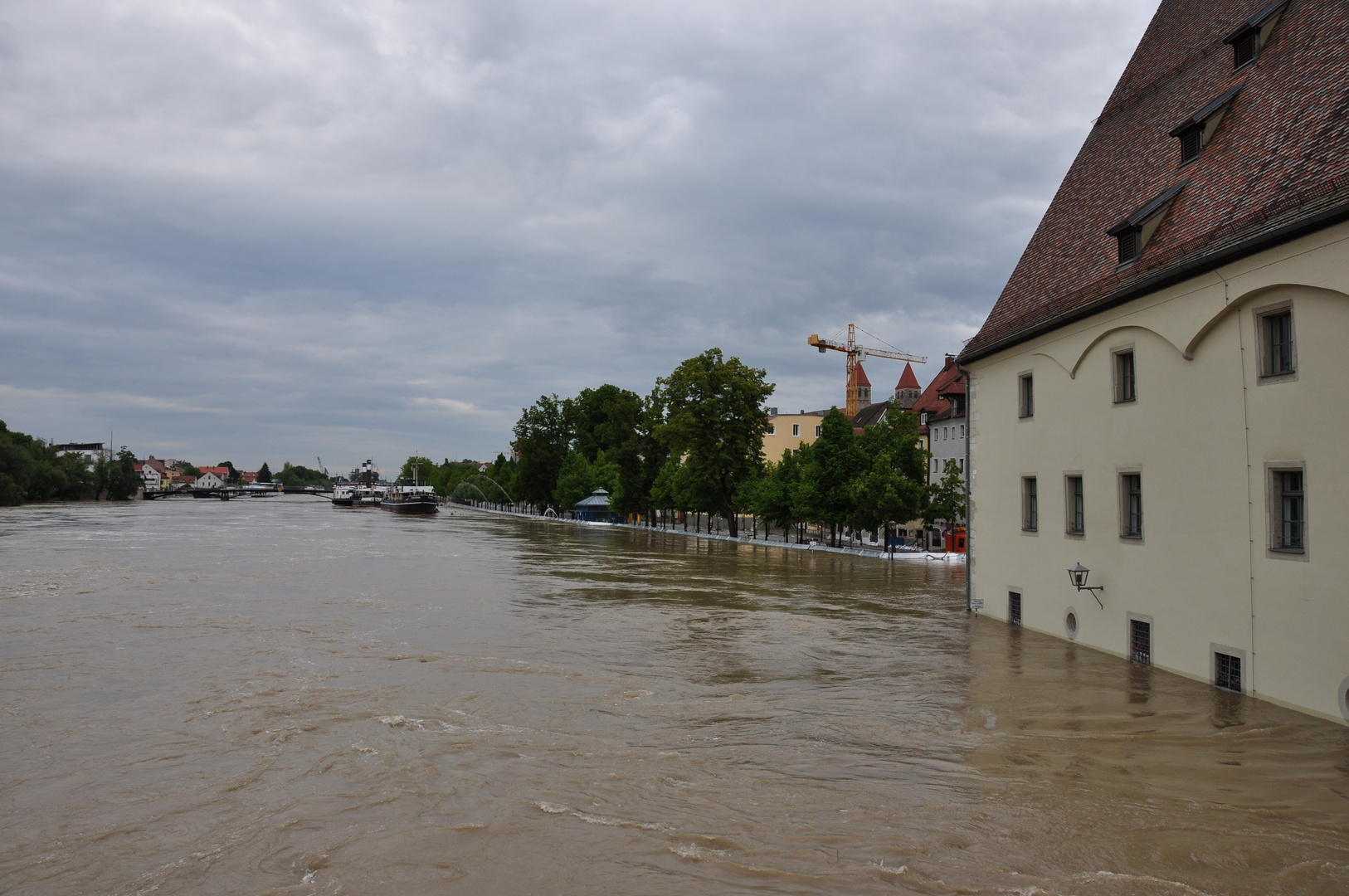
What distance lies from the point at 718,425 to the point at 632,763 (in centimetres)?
6351

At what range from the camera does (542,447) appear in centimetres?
12850

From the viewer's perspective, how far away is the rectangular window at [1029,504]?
71.7ft

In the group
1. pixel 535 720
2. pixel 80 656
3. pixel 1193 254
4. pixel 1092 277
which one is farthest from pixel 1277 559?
pixel 80 656

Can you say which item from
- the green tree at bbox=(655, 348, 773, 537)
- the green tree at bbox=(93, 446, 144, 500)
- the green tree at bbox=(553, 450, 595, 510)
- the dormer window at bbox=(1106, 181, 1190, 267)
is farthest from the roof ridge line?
the green tree at bbox=(93, 446, 144, 500)

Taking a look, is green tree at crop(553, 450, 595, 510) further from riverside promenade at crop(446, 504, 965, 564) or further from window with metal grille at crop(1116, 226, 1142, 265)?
window with metal grille at crop(1116, 226, 1142, 265)

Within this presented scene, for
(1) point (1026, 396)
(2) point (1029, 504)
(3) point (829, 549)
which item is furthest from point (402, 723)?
(3) point (829, 549)

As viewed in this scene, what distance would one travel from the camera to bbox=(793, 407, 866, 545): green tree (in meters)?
54.5

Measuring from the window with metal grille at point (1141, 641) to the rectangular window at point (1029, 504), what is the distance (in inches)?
182

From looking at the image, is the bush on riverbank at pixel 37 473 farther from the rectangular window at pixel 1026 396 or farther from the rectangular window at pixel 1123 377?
the rectangular window at pixel 1123 377

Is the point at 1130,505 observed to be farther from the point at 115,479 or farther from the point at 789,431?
the point at 115,479

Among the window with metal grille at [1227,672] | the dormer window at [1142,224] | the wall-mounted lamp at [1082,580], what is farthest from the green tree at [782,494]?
the window with metal grille at [1227,672]

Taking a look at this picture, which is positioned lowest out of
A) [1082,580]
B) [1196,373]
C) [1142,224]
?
[1082,580]

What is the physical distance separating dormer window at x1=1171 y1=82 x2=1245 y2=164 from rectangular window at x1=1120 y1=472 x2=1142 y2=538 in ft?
20.8

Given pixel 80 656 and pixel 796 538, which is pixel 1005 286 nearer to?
pixel 80 656
